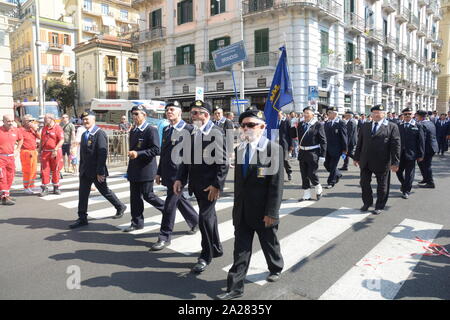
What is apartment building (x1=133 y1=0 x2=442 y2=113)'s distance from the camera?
73.7 ft

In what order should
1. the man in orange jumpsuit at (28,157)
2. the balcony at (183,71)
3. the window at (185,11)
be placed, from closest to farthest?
the man in orange jumpsuit at (28,157), the balcony at (183,71), the window at (185,11)

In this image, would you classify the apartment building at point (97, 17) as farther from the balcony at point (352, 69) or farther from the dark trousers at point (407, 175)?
the dark trousers at point (407, 175)

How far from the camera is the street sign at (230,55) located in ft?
46.2

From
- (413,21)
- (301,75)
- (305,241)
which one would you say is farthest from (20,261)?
(413,21)

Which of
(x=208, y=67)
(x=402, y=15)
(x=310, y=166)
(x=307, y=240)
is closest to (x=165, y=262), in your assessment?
(x=307, y=240)

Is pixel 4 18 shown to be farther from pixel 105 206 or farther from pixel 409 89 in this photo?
pixel 409 89

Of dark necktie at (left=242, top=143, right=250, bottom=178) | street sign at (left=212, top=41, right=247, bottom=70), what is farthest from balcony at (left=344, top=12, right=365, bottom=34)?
dark necktie at (left=242, top=143, right=250, bottom=178)

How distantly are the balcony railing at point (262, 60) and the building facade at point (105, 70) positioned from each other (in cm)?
1867

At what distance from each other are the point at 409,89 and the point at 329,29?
1947cm

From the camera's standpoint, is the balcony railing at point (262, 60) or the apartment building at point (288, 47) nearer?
the apartment building at point (288, 47)

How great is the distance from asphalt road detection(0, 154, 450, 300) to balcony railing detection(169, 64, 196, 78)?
2199 cm

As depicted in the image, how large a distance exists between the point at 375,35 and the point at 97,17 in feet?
129

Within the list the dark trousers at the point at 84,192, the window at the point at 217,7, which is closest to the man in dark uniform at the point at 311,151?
the dark trousers at the point at 84,192

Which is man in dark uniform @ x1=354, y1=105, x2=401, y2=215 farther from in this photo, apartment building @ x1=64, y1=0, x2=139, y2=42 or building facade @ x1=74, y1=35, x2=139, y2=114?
apartment building @ x1=64, y1=0, x2=139, y2=42
